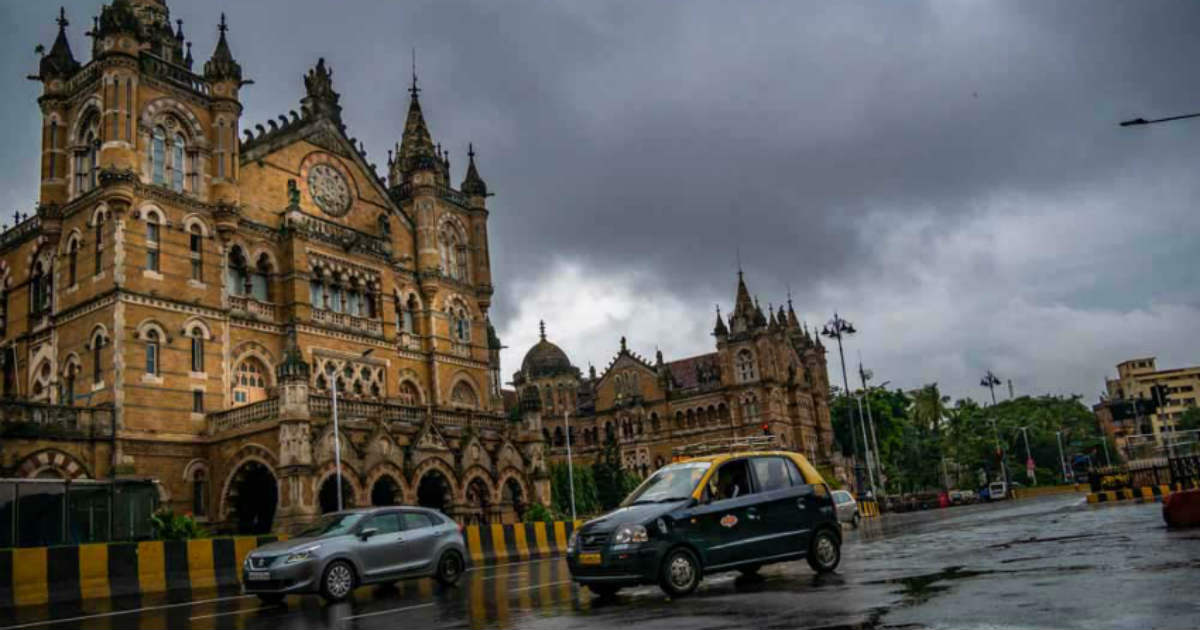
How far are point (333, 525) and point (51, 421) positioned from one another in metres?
17.6

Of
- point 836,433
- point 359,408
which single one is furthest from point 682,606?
point 836,433

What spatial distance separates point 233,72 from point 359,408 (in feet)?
47.7

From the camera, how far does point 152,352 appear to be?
30797mm

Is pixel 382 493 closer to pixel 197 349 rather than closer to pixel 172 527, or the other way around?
pixel 197 349

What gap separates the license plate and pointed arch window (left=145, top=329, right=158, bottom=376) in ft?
77.6

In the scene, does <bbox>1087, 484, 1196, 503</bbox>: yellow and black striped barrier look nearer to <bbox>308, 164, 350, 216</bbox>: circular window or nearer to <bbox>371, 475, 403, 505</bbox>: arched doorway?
<bbox>371, 475, 403, 505</bbox>: arched doorway

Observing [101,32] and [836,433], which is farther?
[836,433]

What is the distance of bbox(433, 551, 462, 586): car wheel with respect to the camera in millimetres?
16281

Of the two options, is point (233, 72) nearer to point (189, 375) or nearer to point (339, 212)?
point (339, 212)

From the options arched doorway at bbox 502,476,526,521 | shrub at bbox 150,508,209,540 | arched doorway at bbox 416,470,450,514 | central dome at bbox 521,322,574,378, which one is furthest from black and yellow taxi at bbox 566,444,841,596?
central dome at bbox 521,322,574,378

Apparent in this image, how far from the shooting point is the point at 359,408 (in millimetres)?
31609

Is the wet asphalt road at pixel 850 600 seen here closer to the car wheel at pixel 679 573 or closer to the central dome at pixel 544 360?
the car wheel at pixel 679 573

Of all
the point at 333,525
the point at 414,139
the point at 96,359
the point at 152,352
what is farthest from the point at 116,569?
the point at 414,139

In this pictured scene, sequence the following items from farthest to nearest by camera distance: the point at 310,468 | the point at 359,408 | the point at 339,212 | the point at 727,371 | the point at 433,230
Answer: the point at 727,371 < the point at 433,230 < the point at 339,212 < the point at 359,408 < the point at 310,468
